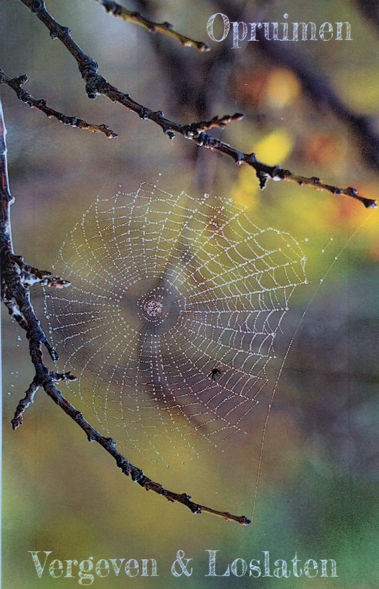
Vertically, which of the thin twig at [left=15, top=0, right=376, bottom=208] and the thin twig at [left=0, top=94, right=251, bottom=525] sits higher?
the thin twig at [left=15, top=0, right=376, bottom=208]

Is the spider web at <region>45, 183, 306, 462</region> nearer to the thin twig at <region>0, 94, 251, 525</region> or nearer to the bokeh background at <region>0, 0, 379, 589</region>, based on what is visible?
the bokeh background at <region>0, 0, 379, 589</region>

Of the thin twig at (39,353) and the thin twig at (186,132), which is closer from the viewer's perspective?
the thin twig at (186,132)

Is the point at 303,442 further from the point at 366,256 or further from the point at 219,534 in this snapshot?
the point at 366,256

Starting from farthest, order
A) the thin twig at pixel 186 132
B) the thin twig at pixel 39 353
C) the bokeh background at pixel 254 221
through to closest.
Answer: the bokeh background at pixel 254 221
the thin twig at pixel 39 353
the thin twig at pixel 186 132

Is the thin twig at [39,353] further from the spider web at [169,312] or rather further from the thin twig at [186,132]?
the spider web at [169,312]

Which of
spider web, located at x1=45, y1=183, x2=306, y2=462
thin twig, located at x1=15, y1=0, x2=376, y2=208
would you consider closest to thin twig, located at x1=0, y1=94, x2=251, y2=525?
thin twig, located at x1=15, y1=0, x2=376, y2=208

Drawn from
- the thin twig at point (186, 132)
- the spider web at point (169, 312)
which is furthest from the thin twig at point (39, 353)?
the spider web at point (169, 312)
